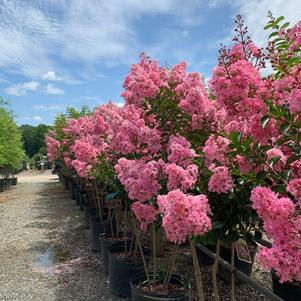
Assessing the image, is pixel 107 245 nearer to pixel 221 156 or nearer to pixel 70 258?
pixel 70 258

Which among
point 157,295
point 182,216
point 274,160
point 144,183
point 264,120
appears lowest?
point 157,295

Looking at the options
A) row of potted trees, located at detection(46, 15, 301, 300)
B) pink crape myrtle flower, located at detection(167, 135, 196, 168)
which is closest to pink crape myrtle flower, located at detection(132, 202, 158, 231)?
row of potted trees, located at detection(46, 15, 301, 300)

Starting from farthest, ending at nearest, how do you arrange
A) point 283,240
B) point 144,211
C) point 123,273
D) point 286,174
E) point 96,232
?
point 96,232, point 123,273, point 144,211, point 286,174, point 283,240

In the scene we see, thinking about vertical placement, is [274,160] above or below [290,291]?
above

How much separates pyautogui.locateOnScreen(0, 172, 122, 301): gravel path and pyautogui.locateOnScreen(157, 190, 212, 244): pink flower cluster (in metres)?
2.21

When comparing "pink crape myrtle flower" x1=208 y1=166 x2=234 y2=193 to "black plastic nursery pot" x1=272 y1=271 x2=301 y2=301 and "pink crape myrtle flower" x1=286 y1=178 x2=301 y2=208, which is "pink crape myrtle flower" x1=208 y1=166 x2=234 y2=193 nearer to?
"pink crape myrtle flower" x1=286 y1=178 x2=301 y2=208

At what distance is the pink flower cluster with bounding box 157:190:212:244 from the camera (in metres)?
1.73

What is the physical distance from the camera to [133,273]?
3654mm

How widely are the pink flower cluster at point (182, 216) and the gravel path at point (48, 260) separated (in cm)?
221

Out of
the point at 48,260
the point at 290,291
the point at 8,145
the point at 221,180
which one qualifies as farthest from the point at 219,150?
the point at 8,145

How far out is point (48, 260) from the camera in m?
5.13

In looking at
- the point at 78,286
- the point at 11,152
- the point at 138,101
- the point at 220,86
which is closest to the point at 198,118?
the point at 138,101

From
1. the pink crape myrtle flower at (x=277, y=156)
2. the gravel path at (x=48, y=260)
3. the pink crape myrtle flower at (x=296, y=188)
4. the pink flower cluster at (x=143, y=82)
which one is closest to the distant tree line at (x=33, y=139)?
the gravel path at (x=48, y=260)

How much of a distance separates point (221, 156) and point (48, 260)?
12.6ft
